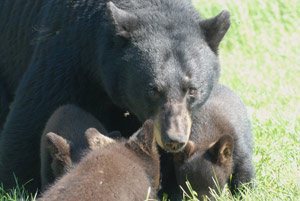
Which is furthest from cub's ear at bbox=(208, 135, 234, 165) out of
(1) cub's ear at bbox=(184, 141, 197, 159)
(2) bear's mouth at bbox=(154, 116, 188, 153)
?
(2) bear's mouth at bbox=(154, 116, 188, 153)

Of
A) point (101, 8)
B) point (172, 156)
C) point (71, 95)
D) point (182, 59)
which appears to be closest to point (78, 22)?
point (101, 8)

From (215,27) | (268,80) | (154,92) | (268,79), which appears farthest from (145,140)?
(268,79)

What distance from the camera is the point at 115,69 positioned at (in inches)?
229

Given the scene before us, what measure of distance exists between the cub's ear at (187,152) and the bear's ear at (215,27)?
3.15ft

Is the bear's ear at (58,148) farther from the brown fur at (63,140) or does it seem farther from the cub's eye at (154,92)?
the cub's eye at (154,92)

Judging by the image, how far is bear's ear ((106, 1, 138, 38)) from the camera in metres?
5.63

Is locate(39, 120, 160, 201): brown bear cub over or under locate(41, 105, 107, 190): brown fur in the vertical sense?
over

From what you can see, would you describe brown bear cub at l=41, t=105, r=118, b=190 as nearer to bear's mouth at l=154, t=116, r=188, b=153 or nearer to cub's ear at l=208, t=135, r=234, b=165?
bear's mouth at l=154, t=116, r=188, b=153

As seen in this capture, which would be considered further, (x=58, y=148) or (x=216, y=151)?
(x=216, y=151)

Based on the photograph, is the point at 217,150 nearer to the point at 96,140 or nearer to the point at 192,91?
the point at 192,91

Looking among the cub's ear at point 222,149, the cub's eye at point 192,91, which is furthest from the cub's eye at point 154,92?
the cub's ear at point 222,149

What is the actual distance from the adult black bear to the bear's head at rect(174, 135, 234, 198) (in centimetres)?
40

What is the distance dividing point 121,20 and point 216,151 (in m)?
1.48

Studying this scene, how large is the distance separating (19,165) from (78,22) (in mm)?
1550
